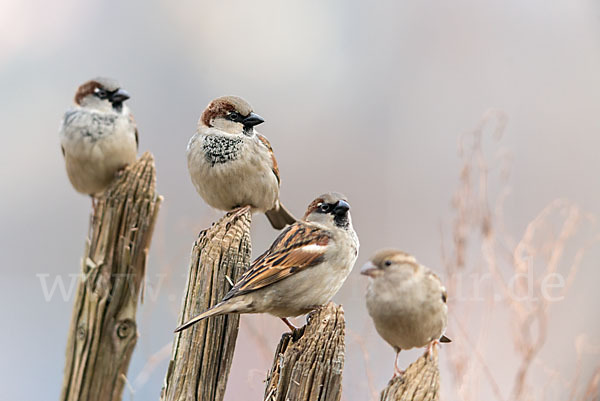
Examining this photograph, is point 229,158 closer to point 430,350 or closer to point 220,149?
point 220,149

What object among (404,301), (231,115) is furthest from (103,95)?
(404,301)

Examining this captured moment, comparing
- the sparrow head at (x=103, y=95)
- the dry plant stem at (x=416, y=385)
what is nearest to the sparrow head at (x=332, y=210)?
the dry plant stem at (x=416, y=385)

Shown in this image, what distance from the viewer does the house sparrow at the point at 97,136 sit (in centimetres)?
327

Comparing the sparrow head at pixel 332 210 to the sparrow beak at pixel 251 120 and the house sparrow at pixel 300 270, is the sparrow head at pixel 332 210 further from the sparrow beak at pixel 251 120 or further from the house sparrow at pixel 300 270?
the sparrow beak at pixel 251 120

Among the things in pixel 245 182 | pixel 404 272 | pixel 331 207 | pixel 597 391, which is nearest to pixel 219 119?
pixel 245 182

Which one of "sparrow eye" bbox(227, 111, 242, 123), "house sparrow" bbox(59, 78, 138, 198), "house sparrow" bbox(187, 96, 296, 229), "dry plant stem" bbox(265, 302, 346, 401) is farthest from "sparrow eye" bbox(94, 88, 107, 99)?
"dry plant stem" bbox(265, 302, 346, 401)

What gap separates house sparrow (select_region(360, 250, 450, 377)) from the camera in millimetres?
2203

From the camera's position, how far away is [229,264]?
205cm

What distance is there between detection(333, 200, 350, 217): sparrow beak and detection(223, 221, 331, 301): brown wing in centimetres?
10

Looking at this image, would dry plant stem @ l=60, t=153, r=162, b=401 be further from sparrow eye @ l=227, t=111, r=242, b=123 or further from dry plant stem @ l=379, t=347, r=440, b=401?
dry plant stem @ l=379, t=347, r=440, b=401

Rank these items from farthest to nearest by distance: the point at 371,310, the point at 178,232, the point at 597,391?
1. the point at 178,232
2. the point at 597,391
3. the point at 371,310

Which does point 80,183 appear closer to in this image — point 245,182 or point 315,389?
point 245,182

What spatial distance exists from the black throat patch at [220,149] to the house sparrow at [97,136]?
822mm

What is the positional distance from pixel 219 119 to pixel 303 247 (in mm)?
724
